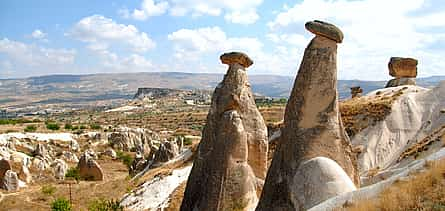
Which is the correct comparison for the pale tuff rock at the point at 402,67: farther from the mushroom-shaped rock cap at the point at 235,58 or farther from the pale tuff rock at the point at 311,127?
the pale tuff rock at the point at 311,127

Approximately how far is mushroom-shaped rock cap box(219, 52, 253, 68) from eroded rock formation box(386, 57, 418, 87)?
59.9 feet

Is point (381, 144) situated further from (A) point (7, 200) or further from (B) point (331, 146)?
(A) point (7, 200)

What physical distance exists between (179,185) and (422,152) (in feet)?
32.5

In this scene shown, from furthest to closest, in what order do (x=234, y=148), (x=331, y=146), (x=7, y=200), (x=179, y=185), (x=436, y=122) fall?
(x=7, y=200) → (x=436, y=122) → (x=179, y=185) → (x=234, y=148) → (x=331, y=146)

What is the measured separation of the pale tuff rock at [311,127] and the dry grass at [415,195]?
119 inches

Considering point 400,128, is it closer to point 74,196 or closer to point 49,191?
point 74,196

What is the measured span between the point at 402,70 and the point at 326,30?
71.3 ft

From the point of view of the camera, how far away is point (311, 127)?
11406 mm

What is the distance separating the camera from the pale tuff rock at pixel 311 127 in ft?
36.8

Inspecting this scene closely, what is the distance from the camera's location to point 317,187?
10.1 metres

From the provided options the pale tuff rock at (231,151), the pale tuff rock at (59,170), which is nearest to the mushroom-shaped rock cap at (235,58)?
the pale tuff rock at (231,151)

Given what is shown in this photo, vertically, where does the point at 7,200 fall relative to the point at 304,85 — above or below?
below

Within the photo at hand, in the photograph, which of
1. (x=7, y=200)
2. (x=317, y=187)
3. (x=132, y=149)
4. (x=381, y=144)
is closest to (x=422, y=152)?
(x=381, y=144)

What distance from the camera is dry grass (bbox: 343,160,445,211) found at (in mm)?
7344
